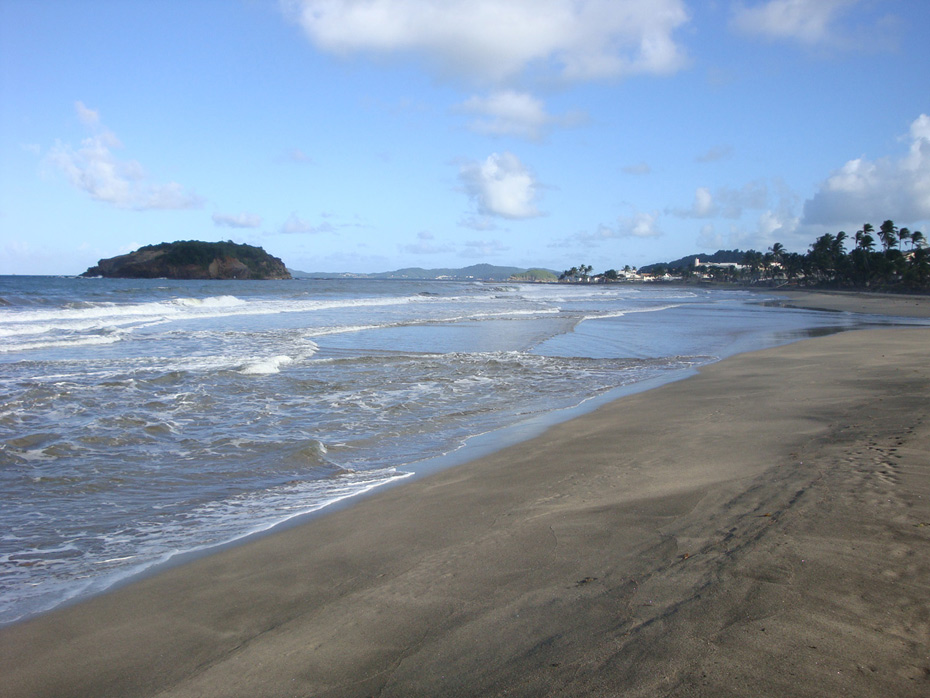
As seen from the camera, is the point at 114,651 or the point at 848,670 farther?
the point at 114,651

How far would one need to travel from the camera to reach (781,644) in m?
2.76

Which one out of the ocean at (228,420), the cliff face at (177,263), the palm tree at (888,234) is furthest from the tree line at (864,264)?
the cliff face at (177,263)

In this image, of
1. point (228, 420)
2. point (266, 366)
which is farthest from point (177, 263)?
point (228, 420)

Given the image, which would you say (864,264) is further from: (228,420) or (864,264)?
(228,420)

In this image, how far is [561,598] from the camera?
343 centimetres

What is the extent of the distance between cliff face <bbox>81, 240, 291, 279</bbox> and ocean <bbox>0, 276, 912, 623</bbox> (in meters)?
109

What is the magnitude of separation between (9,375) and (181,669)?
1309cm

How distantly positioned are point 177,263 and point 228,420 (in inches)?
5002

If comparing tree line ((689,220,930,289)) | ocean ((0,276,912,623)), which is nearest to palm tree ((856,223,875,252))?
tree line ((689,220,930,289))

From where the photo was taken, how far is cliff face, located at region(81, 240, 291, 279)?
4771 inches

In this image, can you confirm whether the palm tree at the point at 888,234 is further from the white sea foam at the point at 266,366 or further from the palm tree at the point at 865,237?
the white sea foam at the point at 266,366

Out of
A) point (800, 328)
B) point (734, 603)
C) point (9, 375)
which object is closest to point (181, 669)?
point (734, 603)

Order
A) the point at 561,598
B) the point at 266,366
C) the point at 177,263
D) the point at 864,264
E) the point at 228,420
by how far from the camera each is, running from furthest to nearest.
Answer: the point at 177,263 < the point at 864,264 < the point at 266,366 < the point at 228,420 < the point at 561,598

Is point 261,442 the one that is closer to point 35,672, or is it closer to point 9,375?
point 35,672
